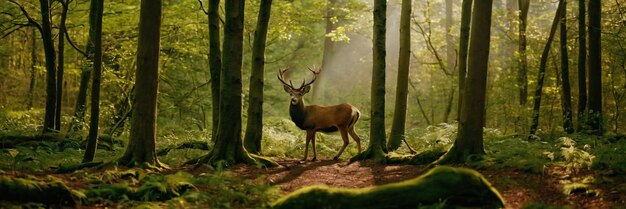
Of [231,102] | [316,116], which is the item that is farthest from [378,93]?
[231,102]

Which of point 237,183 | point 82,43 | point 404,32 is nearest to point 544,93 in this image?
point 404,32

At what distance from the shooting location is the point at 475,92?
10375 mm

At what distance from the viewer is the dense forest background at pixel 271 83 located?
45.6ft

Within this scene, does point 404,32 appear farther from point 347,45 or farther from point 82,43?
point 347,45

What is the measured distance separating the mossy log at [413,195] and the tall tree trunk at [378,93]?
19.1 ft

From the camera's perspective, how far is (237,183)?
29.3 ft

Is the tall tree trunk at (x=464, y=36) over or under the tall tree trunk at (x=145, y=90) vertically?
over

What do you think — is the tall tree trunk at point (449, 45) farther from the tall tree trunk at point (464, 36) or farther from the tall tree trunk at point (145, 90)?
the tall tree trunk at point (145, 90)

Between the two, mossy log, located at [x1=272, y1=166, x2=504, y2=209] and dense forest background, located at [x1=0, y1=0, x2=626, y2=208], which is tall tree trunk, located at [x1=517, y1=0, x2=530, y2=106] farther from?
mossy log, located at [x1=272, y1=166, x2=504, y2=209]

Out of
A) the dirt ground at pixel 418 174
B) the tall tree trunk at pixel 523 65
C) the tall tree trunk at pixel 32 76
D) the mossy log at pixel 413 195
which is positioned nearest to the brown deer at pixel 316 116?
the dirt ground at pixel 418 174

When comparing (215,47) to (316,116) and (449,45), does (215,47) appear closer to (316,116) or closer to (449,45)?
(316,116)

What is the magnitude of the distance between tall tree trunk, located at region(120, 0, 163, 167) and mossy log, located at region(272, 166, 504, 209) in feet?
14.0

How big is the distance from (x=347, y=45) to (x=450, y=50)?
939cm

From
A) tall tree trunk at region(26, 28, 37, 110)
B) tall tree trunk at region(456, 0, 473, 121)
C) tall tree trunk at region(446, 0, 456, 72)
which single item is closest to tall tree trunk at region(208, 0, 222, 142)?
tall tree trunk at region(456, 0, 473, 121)
